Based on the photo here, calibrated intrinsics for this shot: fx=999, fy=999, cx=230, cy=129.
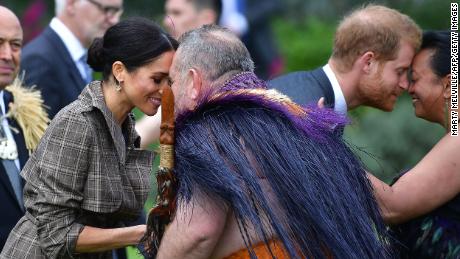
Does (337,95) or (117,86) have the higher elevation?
(117,86)

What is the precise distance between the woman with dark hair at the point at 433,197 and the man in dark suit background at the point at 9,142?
1.94 meters

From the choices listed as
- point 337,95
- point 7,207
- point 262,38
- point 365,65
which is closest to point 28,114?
point 7,207

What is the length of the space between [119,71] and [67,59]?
6.77 feet

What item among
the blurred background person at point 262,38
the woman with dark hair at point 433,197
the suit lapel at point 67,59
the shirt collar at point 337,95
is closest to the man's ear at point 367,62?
the shirt collar at point 337,95

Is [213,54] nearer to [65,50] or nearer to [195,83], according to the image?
[195,83]

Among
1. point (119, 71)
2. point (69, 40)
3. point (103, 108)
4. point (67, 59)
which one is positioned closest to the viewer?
point (103, 108)

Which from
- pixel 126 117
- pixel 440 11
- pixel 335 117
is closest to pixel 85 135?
pixel 126 117

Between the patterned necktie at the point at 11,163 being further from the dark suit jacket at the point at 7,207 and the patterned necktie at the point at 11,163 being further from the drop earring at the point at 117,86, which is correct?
the drop earring at the point at 117,86

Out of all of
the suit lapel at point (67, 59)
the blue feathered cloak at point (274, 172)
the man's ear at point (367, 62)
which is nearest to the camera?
the blue feathered cloak at point (274, 172)

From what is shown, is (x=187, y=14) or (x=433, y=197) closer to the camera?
(x=433, y=197)

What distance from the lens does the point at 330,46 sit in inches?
551

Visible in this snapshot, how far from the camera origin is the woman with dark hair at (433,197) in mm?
4422

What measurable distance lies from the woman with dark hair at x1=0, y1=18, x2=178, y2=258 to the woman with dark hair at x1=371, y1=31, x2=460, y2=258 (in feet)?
3.47

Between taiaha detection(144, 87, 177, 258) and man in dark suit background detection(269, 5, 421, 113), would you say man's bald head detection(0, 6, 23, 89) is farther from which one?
taiaha detection(144, 87, 177, 258)
